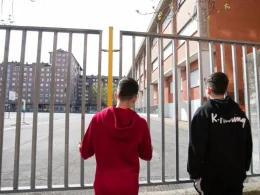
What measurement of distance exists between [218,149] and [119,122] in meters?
0.89

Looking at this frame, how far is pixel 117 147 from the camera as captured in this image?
172cm

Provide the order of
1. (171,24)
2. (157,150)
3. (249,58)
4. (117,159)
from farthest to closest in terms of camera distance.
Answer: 1. (171,24)
2. (157,150)
3. (249,58)
4. (117,159)

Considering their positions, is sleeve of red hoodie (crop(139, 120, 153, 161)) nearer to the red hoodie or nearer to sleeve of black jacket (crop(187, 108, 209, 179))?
the red hoodie

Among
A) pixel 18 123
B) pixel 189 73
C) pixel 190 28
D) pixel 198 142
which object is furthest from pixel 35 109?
pixel 190 28

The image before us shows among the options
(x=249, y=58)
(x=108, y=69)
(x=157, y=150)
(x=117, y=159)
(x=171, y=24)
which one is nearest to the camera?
(x=117, y=159)

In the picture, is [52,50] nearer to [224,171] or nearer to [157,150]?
[224,171]

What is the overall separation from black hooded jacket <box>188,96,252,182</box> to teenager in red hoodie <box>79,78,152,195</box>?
484 millimetres

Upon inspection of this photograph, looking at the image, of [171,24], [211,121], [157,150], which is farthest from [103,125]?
[171,24]

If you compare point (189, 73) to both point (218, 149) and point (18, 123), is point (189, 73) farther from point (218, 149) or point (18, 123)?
point (18, 123)

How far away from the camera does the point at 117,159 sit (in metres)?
1.71

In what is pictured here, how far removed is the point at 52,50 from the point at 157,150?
5.04 m

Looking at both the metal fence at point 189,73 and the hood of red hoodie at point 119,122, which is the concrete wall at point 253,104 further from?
the hood of red hoodie at point 119,122

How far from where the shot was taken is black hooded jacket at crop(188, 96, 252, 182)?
6.37 ft

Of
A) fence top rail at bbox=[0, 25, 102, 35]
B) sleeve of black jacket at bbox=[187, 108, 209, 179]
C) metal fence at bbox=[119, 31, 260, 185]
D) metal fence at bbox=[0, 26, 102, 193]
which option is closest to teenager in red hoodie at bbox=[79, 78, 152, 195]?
sleeve of black jacket at bbox=[187, 108, 209, 179]
